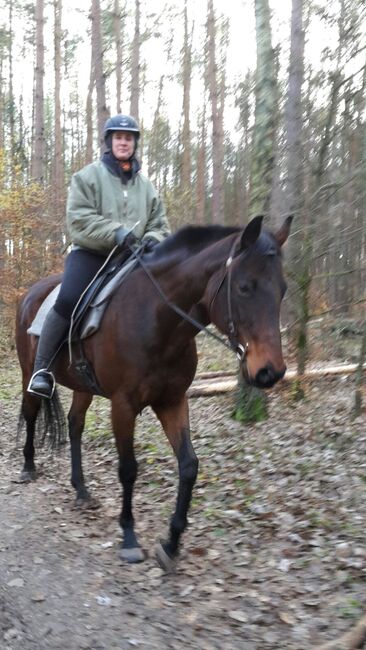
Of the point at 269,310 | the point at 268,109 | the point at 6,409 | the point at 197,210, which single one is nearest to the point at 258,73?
the point at 268,109

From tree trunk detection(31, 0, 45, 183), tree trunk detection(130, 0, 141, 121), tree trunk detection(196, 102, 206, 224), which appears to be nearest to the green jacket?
tree trunk detection(130, 0, 141, 121)

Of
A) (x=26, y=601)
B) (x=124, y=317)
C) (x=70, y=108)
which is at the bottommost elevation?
(x=26, y=601)

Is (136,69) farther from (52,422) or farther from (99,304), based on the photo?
(99,304)

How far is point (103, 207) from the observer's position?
5.30m

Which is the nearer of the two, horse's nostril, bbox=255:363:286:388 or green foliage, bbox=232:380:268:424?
horse's nostril, bbox=255:363:286:388

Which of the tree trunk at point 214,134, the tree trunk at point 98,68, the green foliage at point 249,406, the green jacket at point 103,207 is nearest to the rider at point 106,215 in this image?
the green jacket at point 103,207

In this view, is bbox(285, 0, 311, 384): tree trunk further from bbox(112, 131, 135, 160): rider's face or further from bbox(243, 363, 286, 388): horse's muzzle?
bbox(243, 363, 286, 388): horse's muzzle

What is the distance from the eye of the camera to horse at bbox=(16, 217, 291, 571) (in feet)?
12.5

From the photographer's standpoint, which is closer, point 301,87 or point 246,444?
point 246,444

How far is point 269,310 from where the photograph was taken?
369cm

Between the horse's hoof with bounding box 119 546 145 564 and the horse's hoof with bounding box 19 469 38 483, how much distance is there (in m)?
2.31

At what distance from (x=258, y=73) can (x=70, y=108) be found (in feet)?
104

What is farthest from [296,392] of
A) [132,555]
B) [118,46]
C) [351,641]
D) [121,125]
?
[118,46]

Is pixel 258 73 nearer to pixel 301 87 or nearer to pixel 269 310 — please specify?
pixel 301 87
